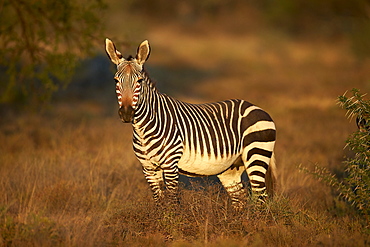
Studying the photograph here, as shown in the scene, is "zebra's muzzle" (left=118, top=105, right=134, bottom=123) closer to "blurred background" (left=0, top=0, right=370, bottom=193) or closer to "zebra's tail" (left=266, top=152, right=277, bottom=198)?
"zebra's tail" (left=266, top=152, right=277, bottom=198)

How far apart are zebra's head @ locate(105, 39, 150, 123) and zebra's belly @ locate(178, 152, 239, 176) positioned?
3.36 feet

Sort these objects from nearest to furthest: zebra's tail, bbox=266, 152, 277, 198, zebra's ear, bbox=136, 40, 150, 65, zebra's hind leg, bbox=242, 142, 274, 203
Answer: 1. zebra's ear, bbox=136, 40, 150, 65
2. zebra's hind leg, bbox=242, 142, 274, 203
3. zebra's tail, bbox=266, 152, 277, 198

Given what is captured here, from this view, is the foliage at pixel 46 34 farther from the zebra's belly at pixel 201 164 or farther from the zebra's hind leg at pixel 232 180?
the zebra's belly at pixel 201 164

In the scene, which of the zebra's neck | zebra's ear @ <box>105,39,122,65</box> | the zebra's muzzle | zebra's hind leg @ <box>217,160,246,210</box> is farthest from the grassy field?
zebra's ear @ <box>105,39,122,65</box>

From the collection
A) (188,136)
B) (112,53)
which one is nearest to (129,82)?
(112,53)

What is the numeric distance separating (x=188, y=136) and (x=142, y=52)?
1.18 meters

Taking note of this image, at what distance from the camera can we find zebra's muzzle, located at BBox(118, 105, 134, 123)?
5.18 metres

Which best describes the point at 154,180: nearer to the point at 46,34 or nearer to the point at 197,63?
the point at 46,34

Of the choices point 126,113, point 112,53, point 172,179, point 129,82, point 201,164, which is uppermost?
point 112,53

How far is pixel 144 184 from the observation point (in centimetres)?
738

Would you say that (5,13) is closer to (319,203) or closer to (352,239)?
(319,203)

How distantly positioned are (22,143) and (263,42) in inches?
931

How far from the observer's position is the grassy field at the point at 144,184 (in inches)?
202

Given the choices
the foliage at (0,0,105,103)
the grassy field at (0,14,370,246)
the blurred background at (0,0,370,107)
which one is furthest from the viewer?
the blurred background at (0,0,370,107)
